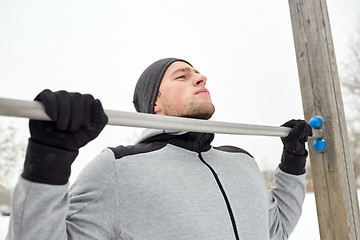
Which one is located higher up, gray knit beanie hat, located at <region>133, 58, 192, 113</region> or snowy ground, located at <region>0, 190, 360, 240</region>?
gray knit beanie hat, located at <region>133, 58, 192, 113</region>

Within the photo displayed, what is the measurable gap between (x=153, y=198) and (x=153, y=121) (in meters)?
0.19

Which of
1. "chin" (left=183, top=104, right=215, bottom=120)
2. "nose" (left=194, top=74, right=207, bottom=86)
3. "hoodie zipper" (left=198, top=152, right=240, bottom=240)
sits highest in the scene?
"nose" (left=194, top=74, right=207, bottom=86)

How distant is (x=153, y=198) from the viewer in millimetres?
795

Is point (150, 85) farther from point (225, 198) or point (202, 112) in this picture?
point (225, 198)

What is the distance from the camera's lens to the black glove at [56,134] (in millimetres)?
553

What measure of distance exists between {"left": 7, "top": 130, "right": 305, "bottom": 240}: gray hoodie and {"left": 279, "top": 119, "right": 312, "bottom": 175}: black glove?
168 millimetres

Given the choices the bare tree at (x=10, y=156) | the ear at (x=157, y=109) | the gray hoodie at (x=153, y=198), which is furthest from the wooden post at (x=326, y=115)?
the bare tree at (x=10, y=156)

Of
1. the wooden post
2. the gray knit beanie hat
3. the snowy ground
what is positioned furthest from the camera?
the snowy ground

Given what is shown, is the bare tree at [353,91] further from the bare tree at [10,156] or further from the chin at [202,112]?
the bare tree at [10,156]

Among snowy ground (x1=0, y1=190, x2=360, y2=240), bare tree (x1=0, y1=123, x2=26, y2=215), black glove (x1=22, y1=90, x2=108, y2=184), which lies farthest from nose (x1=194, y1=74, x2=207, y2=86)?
snowy ground (x1=0, y1=190, x2=360, y2=240)

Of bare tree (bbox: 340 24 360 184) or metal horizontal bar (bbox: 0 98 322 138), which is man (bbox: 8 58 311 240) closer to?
metal horizontal bar (bbox: 0 98 322 138)

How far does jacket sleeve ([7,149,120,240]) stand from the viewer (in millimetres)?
570

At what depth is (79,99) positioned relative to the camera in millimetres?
577

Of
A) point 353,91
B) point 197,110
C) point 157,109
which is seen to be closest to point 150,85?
point 157,109
